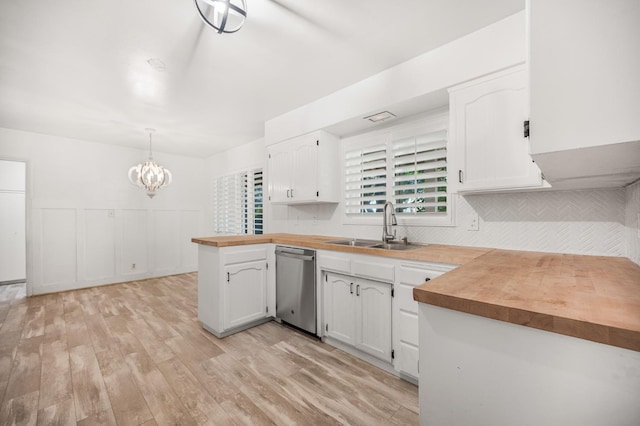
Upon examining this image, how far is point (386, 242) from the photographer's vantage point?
259 cm

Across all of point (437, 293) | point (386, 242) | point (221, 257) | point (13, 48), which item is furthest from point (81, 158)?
point (437, 293)

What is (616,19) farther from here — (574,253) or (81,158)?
(81,158)

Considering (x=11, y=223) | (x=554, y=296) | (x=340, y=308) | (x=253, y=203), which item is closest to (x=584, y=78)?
(x=554, y=296)

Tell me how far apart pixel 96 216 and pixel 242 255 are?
3591mm

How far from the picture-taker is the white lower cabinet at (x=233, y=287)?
105 inches

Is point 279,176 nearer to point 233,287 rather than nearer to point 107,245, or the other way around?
point 233,287

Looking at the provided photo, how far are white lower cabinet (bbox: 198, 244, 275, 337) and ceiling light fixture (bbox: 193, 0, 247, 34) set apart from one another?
6.06 ft

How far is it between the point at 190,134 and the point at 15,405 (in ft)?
11.8

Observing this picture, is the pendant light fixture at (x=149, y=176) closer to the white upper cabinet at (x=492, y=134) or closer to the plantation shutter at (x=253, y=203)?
the plantation shutter at (x=253, y=203)

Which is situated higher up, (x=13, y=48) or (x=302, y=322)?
(x=13, y=48)

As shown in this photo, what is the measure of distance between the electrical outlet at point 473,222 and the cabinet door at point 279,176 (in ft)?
6.45

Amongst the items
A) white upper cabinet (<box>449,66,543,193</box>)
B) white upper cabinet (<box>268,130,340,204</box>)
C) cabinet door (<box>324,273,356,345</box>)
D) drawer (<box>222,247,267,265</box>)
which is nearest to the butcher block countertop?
white upper cabinet (<box>449,66,543,193</box>)

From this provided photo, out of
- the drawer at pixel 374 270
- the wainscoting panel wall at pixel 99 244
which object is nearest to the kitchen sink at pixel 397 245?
the drawer at pixel 374 270

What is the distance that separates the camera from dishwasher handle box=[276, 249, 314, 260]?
105 inches
